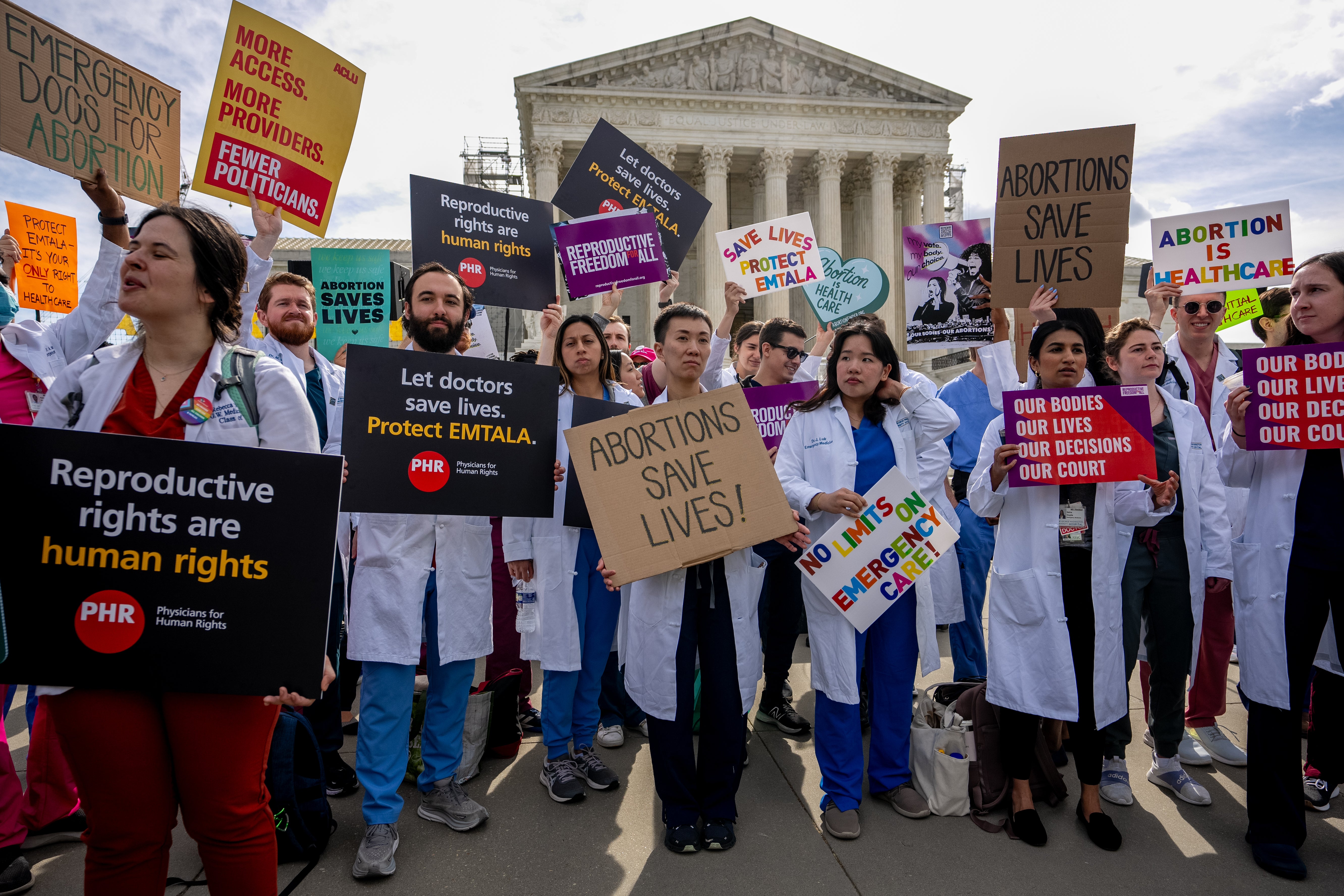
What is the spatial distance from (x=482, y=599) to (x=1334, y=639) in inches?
148

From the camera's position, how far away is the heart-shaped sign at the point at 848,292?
22.9ft

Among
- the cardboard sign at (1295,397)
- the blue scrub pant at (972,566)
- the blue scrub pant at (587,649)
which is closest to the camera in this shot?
the cardboard sign at (1295,397)

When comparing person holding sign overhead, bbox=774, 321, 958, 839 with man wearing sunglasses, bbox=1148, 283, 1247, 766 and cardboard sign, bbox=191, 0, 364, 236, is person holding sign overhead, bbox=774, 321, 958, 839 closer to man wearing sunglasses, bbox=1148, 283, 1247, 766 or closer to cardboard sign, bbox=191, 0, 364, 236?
→ man wearing sunglasses, bbox=1148, 283, 1247, 766

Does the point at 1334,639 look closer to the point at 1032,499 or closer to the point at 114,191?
the point at 1032,499

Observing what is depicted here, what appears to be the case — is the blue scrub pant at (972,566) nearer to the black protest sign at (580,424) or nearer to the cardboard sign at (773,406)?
the cardboard sign at (773,406)

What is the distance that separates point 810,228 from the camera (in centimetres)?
642

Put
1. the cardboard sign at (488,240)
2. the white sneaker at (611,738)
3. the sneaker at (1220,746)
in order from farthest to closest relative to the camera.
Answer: the cardboard sign at (488,240), the white sneaker at (611,738), the sneaker at (1220,746)

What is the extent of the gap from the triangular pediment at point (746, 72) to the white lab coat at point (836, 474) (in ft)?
106

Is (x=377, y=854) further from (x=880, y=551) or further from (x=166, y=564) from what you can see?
(x=880, y=551)

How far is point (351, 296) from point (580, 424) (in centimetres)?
332

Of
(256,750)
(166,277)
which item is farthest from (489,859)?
(166,277)

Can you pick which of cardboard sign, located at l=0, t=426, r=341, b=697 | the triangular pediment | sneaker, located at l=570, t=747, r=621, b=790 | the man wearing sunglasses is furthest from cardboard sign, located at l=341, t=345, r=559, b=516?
the triangular pediment

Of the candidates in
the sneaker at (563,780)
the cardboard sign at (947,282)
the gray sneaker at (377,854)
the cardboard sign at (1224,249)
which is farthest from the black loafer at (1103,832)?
the cardboard sign at (1224,249)

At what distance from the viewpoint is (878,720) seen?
3.47m
